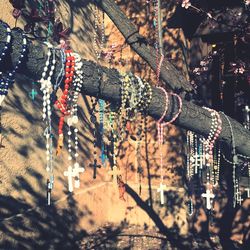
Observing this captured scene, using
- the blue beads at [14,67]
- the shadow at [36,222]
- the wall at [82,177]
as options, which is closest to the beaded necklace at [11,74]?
the blue beads at [14,67]

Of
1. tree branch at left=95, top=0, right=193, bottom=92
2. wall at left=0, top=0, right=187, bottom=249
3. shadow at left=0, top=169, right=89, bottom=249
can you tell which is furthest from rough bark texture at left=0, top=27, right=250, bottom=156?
shadow at left=0, top=169, right=89, bottom=249

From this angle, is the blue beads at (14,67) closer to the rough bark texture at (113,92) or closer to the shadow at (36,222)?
the rough bark texture at (113,92)

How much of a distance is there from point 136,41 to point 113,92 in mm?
1322

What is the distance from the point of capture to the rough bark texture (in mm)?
2820

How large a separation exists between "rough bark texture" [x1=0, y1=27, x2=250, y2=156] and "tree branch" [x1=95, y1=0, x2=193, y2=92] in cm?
68

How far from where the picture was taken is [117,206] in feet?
29.2

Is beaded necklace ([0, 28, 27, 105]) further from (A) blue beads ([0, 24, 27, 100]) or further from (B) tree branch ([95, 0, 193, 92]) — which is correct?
(B) tree branch ([95, 0, 193, 92])

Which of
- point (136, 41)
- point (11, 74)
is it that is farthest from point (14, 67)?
point (136, 41)

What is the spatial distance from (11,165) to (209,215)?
185 inches

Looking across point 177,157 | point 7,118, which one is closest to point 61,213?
point 7,118

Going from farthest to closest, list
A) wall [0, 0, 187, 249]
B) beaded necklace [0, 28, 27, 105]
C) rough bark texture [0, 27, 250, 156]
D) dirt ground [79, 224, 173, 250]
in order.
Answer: dirt ground [79, 224, 173, 250], wall [0, 0, 187, 249], rough bark texture [0, 27, 250, 156], beaded necklace [0, 28, 27, 105]

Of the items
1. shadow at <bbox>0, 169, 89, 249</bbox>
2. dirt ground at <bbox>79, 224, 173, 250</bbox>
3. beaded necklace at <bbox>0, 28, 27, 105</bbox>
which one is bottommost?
dirt ground at <bbox>79, 224, 173, 250</bbox>

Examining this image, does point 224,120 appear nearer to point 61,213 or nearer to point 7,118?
point 7,118

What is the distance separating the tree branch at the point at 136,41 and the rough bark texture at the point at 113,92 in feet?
2.22
